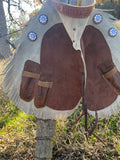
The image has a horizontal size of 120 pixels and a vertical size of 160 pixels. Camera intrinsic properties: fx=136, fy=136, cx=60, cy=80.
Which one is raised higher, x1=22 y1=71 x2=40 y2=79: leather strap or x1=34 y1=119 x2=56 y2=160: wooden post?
x1=22 y1=71 x2=40 y2=79: leather strap

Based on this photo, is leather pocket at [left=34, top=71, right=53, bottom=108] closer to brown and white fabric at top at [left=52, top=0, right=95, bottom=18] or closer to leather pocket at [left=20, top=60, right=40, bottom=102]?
leather pocket at [left=20, top=60, right=40, bottom=102]

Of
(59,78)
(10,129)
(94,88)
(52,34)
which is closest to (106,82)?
(94,88)

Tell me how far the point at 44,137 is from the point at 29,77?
454 mm

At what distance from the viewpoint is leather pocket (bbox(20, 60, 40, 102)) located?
56 cm

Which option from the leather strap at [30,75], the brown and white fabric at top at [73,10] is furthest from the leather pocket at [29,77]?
the brown and white fabric at top at [73,10]

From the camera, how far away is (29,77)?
56 cm

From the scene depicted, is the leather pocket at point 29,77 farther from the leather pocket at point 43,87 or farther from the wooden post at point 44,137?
the wooden post at point 44,137

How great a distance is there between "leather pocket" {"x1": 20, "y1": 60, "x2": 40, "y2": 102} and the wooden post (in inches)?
12.8

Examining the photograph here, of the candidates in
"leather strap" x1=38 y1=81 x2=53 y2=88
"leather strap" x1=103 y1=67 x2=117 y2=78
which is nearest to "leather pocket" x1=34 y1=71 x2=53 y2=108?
"leather strap" x1=38 y1=81 x2=53 y2=88

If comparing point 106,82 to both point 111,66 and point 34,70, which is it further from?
point 34,70

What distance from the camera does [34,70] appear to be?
56 centimetres

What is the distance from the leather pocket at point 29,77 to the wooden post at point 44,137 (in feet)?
1.06

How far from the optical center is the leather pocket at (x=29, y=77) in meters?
0.56

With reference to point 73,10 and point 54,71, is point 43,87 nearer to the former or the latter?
point 54,71
